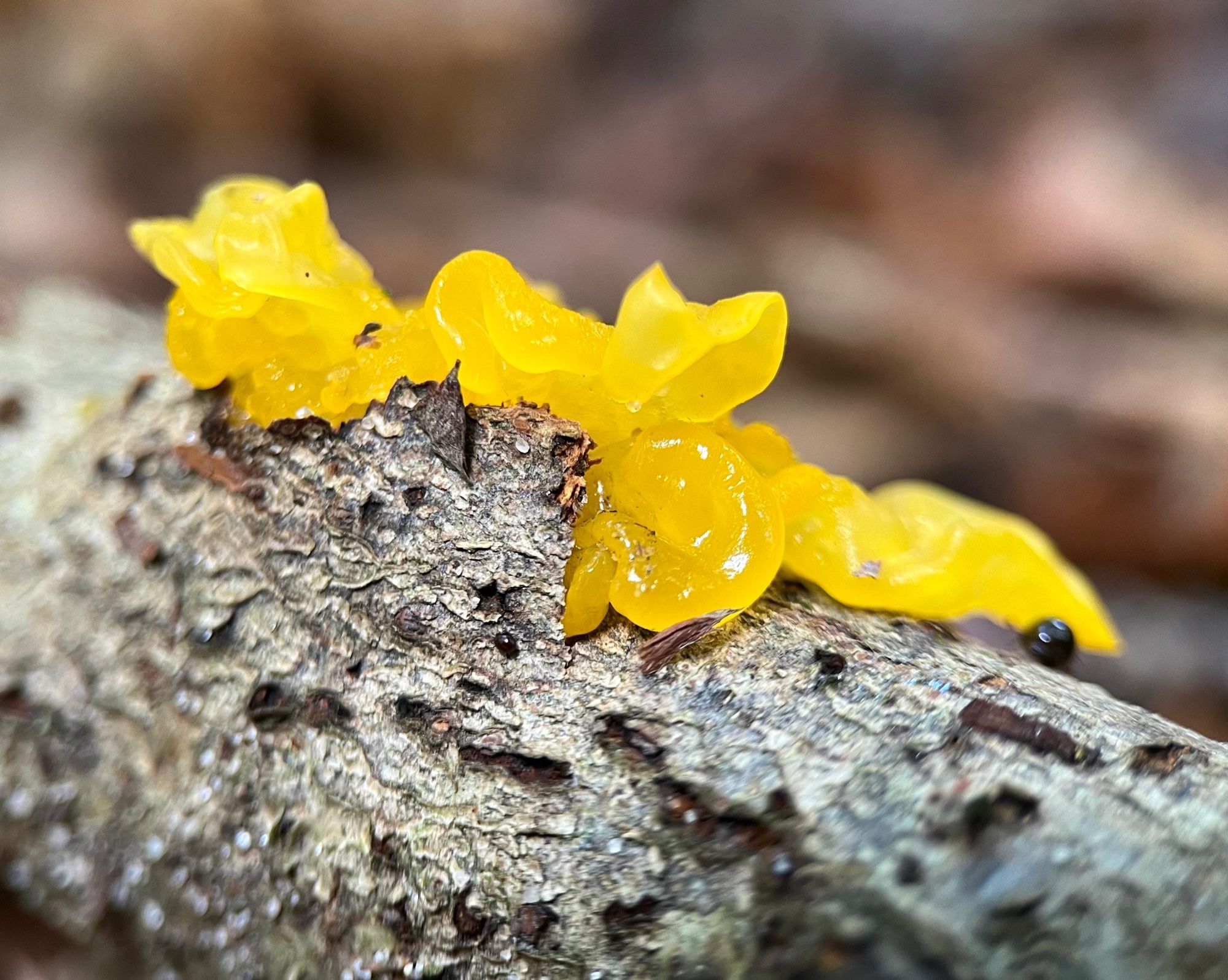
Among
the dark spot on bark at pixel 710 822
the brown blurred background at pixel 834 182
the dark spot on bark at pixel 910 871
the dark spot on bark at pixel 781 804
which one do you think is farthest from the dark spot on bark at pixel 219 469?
the brown blurred background at pixel 834 182

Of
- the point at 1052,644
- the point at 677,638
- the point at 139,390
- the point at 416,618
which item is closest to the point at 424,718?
the point at 416,618

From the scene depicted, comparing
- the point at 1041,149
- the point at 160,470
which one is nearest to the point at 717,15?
the point at 1041,149

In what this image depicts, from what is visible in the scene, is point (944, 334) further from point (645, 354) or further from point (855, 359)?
point (645, 354)

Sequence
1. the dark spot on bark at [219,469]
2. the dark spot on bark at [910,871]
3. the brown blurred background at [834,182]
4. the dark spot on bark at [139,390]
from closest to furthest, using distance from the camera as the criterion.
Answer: the dark spot on bark at [910,871] < the dark spot on bark at [219,469] < the dark spot on bark at [139,390] < the brown blurred background at [834,182]

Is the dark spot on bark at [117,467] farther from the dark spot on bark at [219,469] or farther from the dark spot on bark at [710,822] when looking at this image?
the dark spot on bark at [710,822]

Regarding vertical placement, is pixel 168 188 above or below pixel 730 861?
below

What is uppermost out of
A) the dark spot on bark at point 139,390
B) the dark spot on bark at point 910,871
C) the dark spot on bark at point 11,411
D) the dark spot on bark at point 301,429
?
the dark spot on bark at point 301,429

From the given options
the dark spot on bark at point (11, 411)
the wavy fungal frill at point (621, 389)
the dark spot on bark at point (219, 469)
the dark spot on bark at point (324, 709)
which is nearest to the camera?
the wavy fungal frill at point (621, 389)

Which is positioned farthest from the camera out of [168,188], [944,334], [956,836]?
[168,188]
